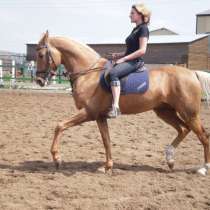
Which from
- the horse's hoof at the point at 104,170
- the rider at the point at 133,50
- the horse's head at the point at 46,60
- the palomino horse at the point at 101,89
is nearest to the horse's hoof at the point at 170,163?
the palomino horse at the point at 101,89

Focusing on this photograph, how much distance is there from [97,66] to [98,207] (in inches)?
97.2

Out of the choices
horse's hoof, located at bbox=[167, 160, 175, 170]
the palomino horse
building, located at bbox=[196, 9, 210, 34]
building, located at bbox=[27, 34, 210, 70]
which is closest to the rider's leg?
the palomino horse

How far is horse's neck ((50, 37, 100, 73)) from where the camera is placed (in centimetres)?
605

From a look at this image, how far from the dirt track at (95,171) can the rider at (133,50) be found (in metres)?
1.07

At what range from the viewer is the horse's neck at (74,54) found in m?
6.05

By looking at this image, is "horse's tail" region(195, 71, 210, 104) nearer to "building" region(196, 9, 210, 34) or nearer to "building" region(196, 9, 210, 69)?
"building" region(196, 9, 210, 69)

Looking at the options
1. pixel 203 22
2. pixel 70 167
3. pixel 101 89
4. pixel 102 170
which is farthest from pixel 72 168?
pixel 203 22

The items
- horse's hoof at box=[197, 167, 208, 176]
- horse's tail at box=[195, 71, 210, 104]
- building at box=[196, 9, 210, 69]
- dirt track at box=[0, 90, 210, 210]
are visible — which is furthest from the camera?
building at box=[196, 9, 210, 69]

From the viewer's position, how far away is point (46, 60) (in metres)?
6.08

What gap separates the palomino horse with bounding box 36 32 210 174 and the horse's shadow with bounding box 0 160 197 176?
0.79 feet

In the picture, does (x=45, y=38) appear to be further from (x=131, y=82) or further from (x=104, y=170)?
(x=104, y=170)

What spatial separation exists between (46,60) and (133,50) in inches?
52.3

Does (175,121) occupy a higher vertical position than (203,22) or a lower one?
lower

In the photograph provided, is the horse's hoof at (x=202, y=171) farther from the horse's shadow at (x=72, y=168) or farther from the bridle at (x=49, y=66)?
the bridle at (x=49, y=66)
